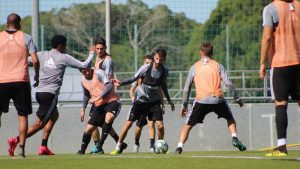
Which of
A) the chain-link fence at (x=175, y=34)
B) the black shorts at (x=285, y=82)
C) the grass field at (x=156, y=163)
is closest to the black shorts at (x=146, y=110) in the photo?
the chain-link fence at (x=175, y=34)

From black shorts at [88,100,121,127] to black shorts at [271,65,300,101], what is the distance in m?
5.48

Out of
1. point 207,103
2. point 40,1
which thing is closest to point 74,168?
point 207,103

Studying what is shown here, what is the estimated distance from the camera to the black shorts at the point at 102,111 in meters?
18.3

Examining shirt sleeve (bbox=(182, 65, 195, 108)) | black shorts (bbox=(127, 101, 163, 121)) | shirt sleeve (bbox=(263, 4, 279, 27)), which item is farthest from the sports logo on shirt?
shirt sleeve (bbox=(263, 4, 279, 27))

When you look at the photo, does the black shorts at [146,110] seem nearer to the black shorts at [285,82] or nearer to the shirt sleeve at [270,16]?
the black shorts at [285,82]

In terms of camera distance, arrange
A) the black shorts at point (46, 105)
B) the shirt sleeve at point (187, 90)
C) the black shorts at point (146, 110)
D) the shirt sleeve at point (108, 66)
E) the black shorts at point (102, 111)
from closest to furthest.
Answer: the shirt sleeve at point (187, 90), the black shorts at point (46, 105), the shirt sleeve at point (108, 66), the black shorts at point (102, 111), the black shorts at point (146, 110)

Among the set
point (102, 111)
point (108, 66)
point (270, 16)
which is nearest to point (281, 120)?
point (270, 16)

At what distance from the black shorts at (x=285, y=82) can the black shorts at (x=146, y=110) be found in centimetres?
595

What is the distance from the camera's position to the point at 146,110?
19.1 m

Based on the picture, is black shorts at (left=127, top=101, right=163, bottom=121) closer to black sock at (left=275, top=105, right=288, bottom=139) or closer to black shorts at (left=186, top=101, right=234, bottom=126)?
black shorts at (left=186, top=101, right=234, bottom=126)

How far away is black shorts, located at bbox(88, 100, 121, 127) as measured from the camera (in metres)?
18.3

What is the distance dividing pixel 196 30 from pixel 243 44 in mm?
1061

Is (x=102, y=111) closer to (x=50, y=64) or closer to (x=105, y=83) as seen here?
(x=105, y=83)

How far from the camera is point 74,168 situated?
40.4ft
